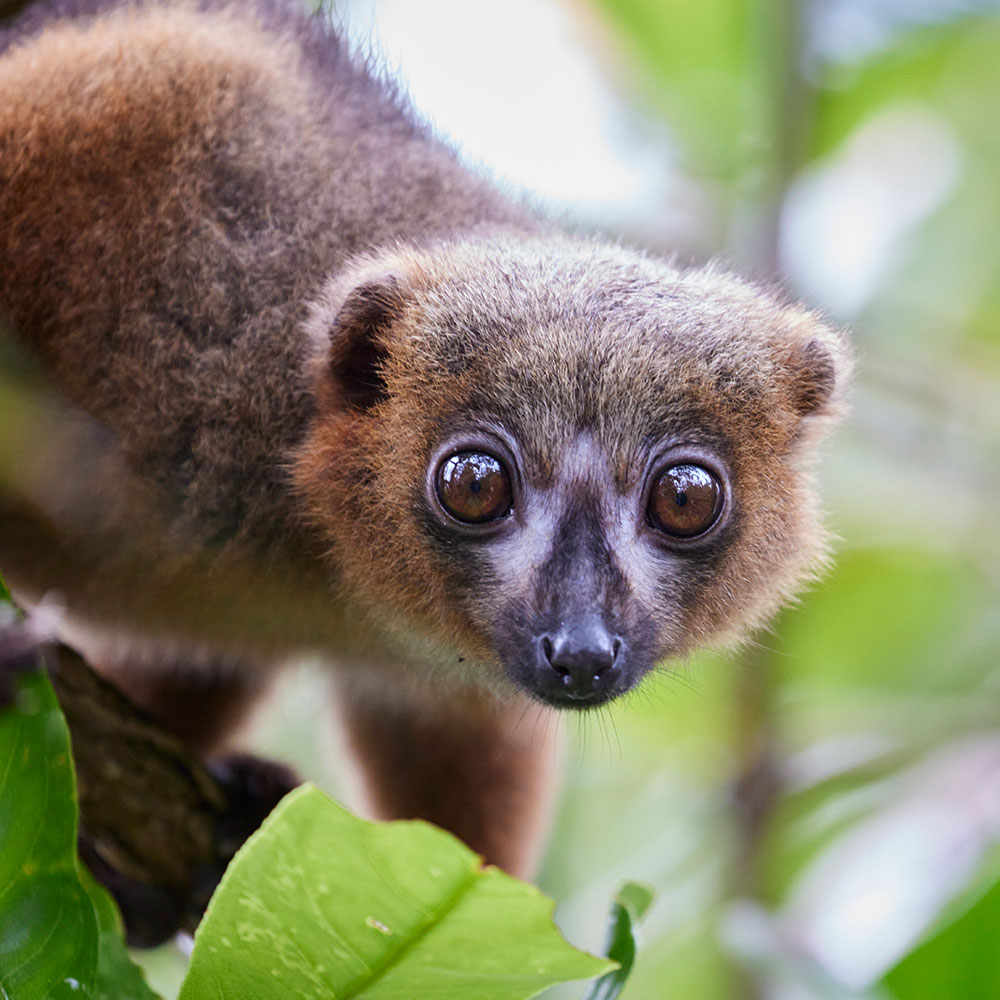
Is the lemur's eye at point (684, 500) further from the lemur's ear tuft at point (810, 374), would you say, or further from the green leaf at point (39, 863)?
the green leaf at point (39, 863)

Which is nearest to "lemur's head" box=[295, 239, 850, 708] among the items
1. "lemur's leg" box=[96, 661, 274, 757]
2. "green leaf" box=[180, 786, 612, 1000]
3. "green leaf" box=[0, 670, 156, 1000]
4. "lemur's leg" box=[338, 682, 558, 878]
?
"green leaf" box=[180, 786, 612, 1000]

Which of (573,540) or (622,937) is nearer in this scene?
(622,937)

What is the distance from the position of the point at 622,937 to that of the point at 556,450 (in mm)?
1321

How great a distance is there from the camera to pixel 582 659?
3.22m

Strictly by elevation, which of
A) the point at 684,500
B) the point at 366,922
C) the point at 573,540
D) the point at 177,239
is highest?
the point at 177,239

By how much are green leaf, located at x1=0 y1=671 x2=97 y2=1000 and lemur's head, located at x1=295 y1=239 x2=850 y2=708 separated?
1.22 meters

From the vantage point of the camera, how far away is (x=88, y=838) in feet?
12.4

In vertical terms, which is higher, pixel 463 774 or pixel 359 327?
pixel 359 327

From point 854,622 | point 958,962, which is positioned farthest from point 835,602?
point 958,962

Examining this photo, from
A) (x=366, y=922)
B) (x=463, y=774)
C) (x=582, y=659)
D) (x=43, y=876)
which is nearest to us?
(x=366, y=922)

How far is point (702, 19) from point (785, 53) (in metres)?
1.63

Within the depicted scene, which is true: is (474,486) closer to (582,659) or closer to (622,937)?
(582,659)

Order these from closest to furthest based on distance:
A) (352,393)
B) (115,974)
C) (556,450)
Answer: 1. (115,974)
2. (556,450)
3. (352,393)

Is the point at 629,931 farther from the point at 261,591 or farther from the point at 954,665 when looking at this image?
the point at 954,665
